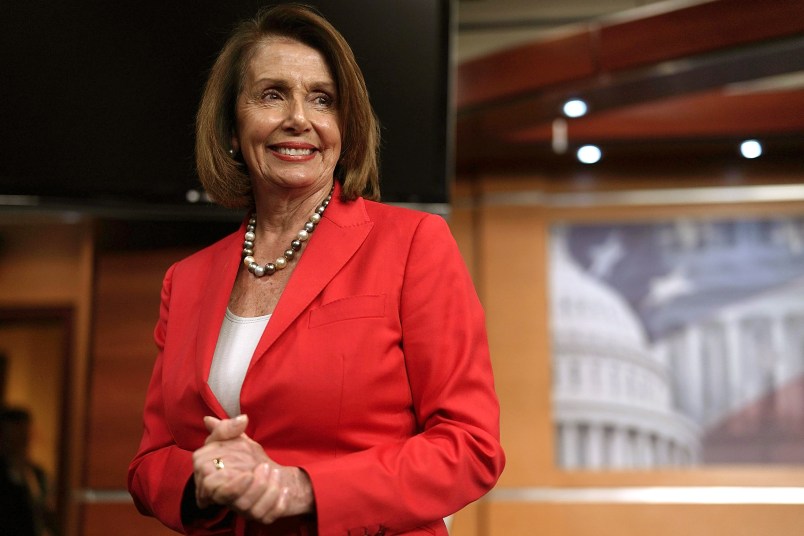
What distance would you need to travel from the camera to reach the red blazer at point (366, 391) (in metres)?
1.20

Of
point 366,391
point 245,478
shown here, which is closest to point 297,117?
point 366,391

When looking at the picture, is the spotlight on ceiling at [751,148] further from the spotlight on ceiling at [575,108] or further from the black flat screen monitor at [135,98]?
the black flat screen monitor at [135,98]

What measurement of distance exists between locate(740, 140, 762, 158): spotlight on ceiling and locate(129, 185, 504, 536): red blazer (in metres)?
3.61

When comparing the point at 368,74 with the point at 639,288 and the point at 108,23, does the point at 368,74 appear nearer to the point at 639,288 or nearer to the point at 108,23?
the point at 108,23

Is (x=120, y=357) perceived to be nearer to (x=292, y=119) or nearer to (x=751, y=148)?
(x=292, y=119)

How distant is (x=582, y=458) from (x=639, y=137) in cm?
165

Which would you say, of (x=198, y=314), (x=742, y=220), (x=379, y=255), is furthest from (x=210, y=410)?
(x=742, y=220)

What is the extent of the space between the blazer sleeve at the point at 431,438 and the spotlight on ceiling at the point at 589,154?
3465 millimetres

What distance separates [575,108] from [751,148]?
3.50 ft

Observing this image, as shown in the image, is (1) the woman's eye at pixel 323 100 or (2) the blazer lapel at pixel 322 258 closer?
(2) the blazer lapel at pixel 322 258

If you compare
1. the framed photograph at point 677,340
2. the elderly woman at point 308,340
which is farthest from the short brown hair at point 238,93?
the framed photograph at point 677,340

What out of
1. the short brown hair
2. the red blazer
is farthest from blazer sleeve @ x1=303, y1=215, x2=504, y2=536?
the short brown hair

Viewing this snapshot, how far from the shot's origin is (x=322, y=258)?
4.39 ft

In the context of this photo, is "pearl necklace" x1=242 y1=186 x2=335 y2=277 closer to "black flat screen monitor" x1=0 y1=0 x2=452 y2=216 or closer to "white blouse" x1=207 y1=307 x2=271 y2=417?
"white blouse" x1=207 y1=307 x2=271 y2=417
